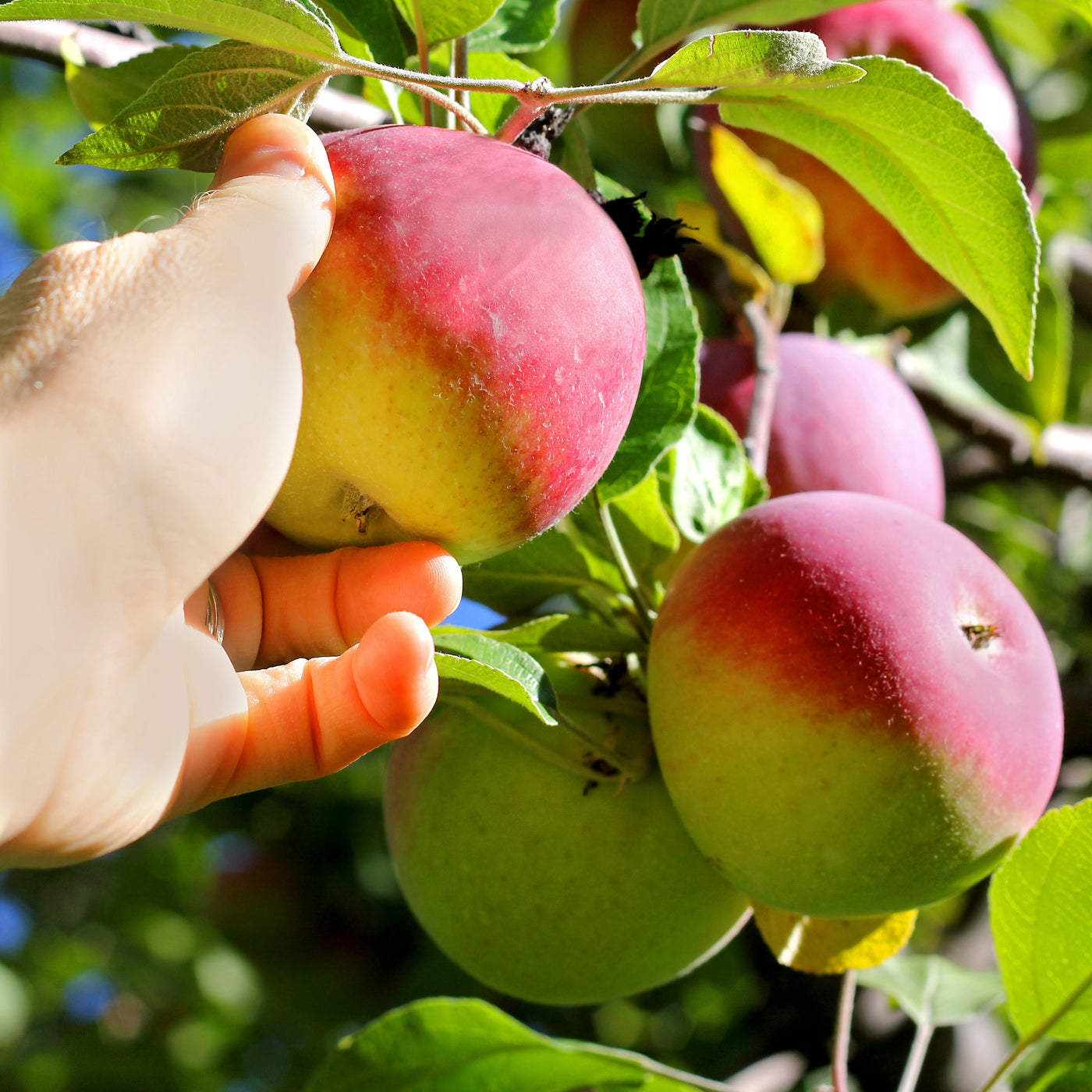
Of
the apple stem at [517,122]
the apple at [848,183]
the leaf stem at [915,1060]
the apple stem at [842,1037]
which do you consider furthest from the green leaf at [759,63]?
the leaf stem at [915,1060]

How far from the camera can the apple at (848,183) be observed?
107 centimetres

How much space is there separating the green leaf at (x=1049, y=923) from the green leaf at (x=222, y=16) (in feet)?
2.05

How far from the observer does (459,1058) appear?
0.81 m

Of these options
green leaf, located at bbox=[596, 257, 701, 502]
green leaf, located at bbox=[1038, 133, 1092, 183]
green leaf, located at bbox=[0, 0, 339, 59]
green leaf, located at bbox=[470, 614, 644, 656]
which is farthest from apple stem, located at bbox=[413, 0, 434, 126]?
green leaf, located at bbox=[1038, 133, 1092, 183]

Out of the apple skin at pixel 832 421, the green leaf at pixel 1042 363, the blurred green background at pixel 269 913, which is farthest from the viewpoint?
the blurred green background at pixel 269 913

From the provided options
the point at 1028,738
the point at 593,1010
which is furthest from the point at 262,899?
the point at 1028,738

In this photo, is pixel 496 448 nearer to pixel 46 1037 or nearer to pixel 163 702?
pixel 163 702

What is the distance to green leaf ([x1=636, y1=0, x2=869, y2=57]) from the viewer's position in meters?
0.68

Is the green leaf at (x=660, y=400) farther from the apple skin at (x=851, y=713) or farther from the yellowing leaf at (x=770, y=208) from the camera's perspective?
the yellowing leaf at (x=770, y=208)

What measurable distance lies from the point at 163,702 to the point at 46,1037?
1.76 metres

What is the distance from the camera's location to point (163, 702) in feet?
1.45

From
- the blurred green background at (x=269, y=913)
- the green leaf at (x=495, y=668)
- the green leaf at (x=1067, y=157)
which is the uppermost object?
the green leaf at (x=495, y=668)

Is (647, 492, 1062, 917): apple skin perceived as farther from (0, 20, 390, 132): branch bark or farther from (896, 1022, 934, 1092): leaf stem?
(0, 20, 390, 132): branch bark

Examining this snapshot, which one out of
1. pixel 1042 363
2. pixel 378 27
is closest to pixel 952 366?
pixel 1042 363
